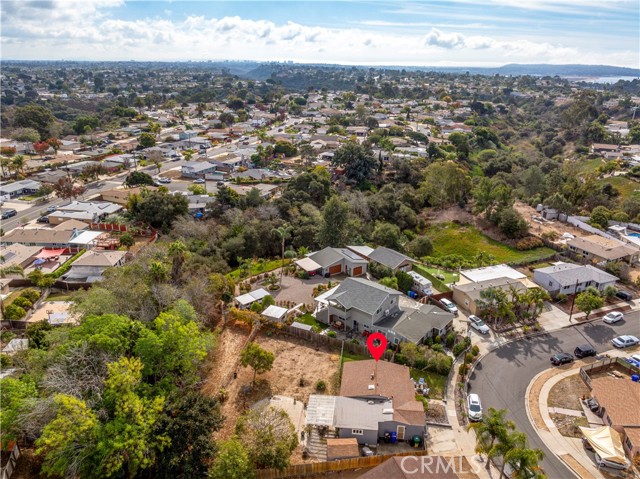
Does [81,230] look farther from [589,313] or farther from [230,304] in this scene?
[589,313]

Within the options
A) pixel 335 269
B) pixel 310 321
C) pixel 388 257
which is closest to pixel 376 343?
pixel 310 321

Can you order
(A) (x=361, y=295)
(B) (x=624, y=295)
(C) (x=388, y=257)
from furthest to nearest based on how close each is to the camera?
(C) (x=388, y=257)
(B) (x=624, y=295)
(A) (x=361, y=295)

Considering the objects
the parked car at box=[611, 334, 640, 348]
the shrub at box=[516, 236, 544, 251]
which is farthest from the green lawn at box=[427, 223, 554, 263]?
the parked car at box=[611, 334, 640, 348]

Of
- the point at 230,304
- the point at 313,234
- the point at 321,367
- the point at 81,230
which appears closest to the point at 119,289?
the point at 230,304

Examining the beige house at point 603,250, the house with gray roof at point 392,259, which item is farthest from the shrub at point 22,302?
the beige house at point 603,250

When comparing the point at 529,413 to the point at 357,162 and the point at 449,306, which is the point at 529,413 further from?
the point at 357,162
